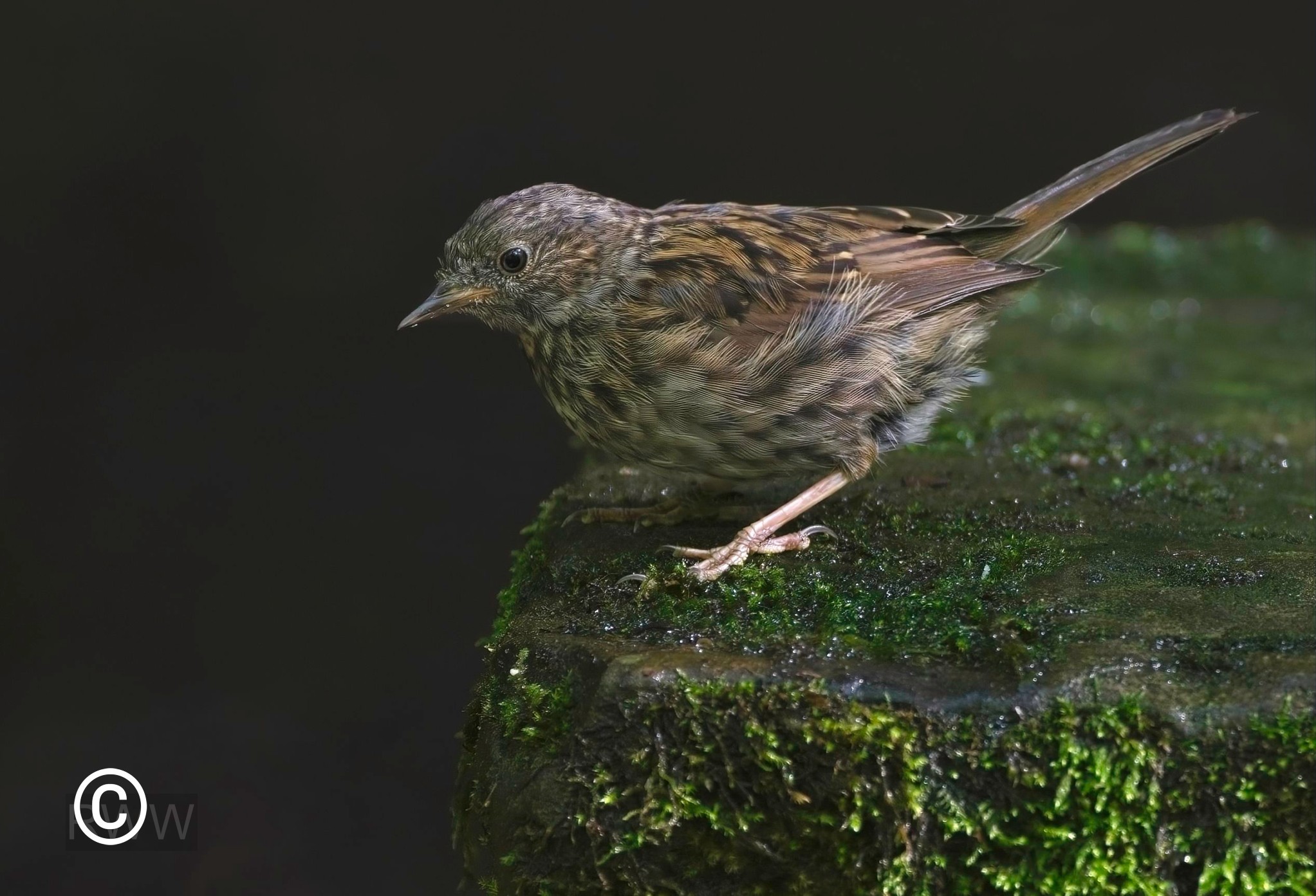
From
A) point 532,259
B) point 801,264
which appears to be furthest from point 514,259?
point 801,264

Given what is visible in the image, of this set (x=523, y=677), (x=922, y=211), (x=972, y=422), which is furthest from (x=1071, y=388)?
(x=523, y=677)

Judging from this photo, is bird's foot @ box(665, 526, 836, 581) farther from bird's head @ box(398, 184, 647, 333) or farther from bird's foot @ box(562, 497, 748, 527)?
Answer: bird's head @ box(398, 184, 647, 333)

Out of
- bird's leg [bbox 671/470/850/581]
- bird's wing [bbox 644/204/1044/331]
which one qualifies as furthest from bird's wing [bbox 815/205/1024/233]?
bird's leg [bbox 671/470/850/581]

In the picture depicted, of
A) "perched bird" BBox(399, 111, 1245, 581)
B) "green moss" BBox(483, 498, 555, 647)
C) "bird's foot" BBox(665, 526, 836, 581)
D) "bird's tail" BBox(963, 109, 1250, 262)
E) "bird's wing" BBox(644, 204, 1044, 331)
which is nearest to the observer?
"green moss" BBox(483, 498, 555, 647)

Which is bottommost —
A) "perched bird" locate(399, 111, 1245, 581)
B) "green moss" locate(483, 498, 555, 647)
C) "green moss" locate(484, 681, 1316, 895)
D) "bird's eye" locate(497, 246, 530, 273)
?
"green moss" locate(484, 681, 1316, 895)

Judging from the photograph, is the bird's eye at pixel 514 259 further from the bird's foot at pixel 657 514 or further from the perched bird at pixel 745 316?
the bird's foot at pixel 657 514

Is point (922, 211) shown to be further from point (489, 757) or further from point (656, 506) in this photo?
point (489, 757)

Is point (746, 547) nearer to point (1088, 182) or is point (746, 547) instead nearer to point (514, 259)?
point (514, 259)
